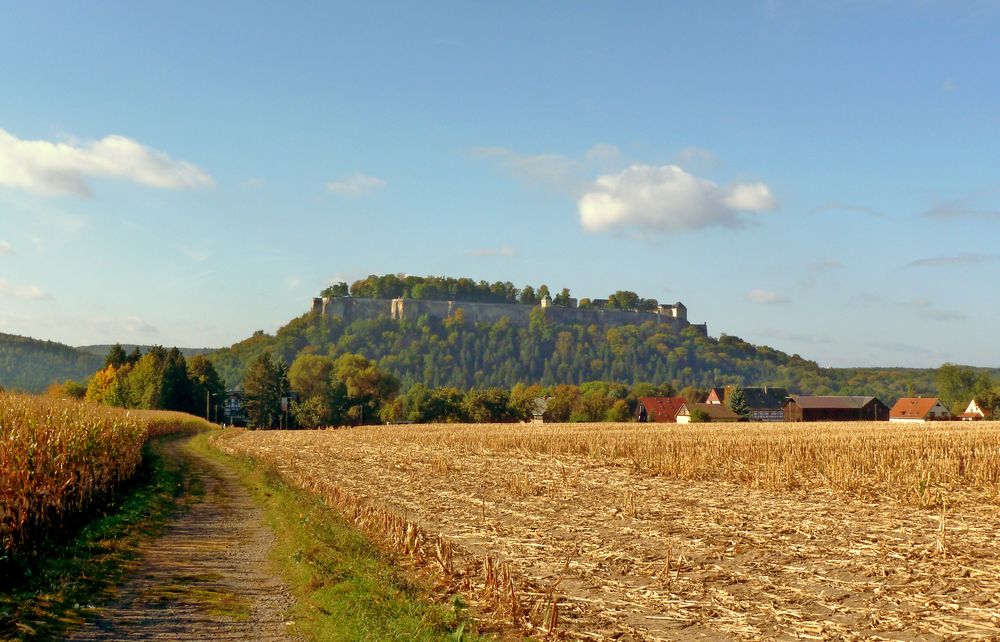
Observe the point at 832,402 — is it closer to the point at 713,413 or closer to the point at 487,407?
the point at 713,413

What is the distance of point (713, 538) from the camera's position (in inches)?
520

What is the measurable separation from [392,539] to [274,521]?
18.0ft

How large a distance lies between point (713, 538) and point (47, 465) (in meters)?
14.0

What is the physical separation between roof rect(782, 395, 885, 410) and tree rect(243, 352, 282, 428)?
276 feet

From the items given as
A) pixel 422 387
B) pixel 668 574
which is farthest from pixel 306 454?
pixel 422 387

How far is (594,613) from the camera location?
9359 mm

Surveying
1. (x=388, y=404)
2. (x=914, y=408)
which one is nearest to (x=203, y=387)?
(x=388, y=404)

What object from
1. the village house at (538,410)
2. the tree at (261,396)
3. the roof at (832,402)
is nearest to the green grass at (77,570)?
the tree at (261,396)

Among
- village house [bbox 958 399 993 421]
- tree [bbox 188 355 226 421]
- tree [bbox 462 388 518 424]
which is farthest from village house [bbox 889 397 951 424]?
tree [bbox 188 355 226 421]

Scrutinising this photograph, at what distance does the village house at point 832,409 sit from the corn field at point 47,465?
114950 mm

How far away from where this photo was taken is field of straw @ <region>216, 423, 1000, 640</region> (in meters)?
8.92

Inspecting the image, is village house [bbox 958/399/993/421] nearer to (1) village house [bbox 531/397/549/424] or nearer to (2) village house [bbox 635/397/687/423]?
(2) village house [bbox 635/397/687/423]

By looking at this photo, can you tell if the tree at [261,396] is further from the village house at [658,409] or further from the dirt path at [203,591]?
the dirt path at [203,591]

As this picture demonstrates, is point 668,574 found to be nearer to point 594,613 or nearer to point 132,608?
point 594,613
